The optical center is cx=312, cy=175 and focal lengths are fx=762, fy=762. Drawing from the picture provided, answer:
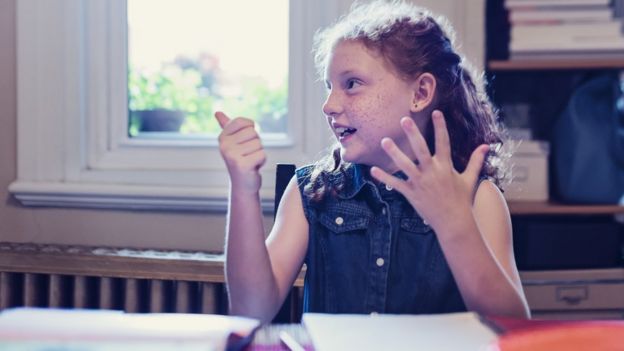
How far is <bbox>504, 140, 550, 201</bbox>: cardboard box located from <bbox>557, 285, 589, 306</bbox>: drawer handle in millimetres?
238

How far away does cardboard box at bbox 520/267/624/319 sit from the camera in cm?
177

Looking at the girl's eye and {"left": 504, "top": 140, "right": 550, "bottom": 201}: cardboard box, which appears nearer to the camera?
the girl's eye

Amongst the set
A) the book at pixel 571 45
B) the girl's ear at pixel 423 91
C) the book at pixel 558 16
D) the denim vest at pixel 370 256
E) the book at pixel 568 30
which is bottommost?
the denim vest at pixel 370 256

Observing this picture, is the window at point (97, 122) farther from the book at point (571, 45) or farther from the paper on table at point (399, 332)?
the paper on table at point (399, 332)

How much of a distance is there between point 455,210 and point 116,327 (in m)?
0.39

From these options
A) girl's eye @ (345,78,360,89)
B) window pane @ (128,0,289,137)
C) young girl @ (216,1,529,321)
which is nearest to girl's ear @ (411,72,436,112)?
young girl @ (216,1,529,321)

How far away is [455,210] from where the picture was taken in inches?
33.7

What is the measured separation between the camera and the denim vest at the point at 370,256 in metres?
1.14

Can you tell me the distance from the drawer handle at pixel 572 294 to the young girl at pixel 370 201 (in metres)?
A: 0.62

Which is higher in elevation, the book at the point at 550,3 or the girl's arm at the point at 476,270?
the book at the point at 550,3

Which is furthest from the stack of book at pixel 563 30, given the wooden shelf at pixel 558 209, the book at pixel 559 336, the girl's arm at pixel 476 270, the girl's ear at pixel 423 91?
the book at pixel 559 336

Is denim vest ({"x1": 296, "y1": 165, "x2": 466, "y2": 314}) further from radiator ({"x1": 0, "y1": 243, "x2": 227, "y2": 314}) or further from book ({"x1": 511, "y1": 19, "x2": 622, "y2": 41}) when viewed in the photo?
book ({"x1": 511, "y1": 19, "x2": 622, "y2": 41})

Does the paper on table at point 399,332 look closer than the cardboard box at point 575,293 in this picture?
Yes

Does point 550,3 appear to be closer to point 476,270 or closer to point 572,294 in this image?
point 572,294
